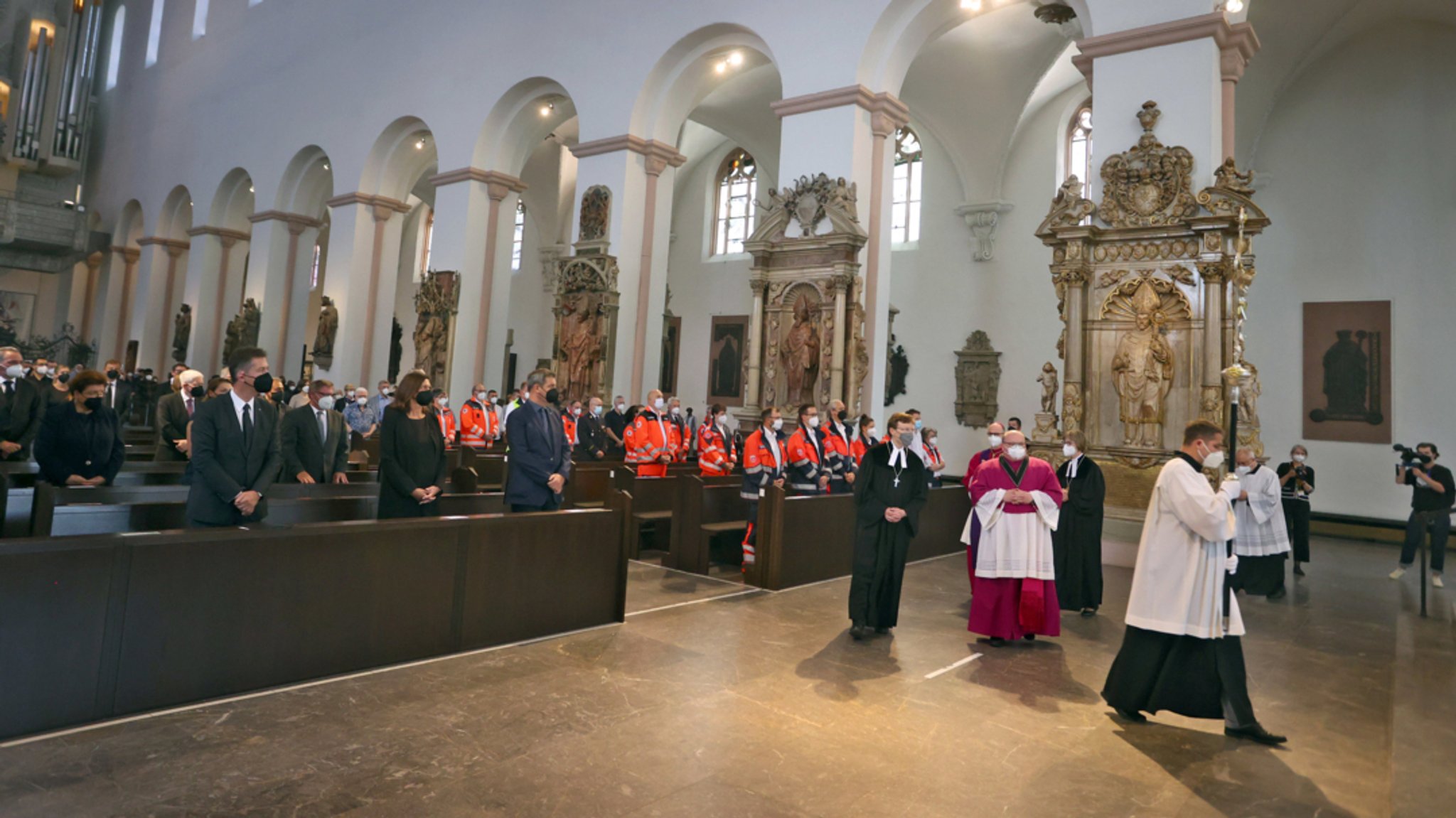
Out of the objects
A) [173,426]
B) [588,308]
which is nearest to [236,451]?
[173,426]

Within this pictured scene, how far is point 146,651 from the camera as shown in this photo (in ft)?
12.7

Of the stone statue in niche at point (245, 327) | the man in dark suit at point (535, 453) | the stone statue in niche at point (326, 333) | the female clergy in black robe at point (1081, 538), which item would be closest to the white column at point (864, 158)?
the female clergy in black robe at point (1081, 538)

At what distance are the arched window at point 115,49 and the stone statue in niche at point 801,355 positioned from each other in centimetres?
3061

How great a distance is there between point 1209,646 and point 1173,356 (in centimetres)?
591

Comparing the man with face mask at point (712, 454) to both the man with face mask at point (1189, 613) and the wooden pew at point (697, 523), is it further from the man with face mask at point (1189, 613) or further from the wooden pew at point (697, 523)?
the man with face mask at point (1189, 613)

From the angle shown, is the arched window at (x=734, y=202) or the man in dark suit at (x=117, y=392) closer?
the man in dark suit at (x=117, y=392)

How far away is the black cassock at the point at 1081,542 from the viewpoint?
289 inches

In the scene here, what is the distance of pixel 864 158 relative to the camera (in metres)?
12.6

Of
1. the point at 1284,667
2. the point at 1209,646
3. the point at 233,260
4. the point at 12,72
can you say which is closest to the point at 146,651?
the point at 1209,646

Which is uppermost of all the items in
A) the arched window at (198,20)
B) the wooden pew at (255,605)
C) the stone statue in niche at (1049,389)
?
the arched window at (198,20)

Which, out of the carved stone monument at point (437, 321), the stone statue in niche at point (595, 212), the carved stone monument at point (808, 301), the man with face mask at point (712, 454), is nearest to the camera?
the man with face mask at point (712, 454)

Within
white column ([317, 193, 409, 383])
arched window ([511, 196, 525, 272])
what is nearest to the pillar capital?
white column ([317, 193, 409, 383])

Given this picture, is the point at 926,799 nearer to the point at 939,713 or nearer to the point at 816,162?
the point at 939,713

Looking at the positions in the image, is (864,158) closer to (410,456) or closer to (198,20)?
(410,456)
